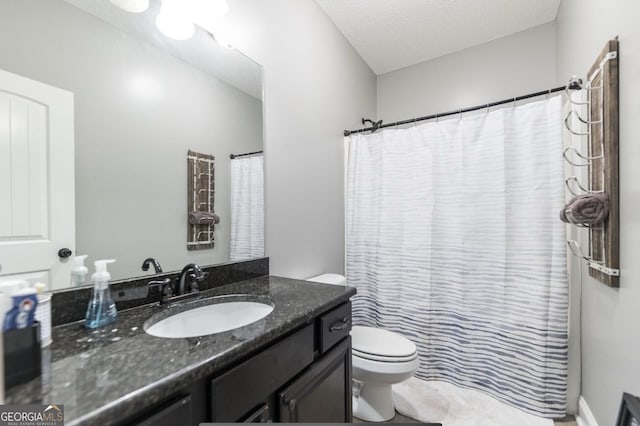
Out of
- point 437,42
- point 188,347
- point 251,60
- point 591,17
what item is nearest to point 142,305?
point 188,347

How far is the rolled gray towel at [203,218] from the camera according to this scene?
1.28 m

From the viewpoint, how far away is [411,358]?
1.56 meters

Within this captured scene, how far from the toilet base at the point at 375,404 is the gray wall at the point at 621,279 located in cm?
99

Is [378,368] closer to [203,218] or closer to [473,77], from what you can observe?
[203,218]

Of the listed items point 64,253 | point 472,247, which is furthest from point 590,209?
point 64,253

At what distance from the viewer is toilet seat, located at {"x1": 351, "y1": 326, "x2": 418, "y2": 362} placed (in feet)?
5.06

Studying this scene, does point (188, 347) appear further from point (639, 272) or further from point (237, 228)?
point (639, 272)

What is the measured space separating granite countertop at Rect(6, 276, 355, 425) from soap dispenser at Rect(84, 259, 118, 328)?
27 mm

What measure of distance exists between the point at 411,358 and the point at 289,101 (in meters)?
1.63

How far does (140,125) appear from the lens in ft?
3.62

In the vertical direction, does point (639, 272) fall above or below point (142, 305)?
above

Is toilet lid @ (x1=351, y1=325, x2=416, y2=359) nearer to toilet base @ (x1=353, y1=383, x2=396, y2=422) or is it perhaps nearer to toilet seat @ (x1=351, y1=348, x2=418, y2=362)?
toilet seat @ (x1=351, y1=348, x2=418, y2=362)

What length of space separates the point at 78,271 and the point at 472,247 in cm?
201

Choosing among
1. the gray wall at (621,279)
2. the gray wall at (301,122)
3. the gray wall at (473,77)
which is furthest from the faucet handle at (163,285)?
the gray wall at (473,77)
